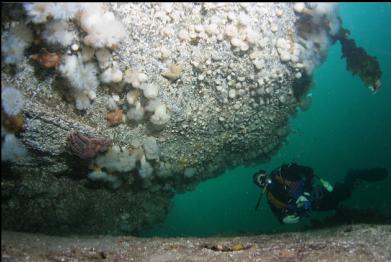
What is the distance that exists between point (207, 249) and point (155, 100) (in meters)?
2.27

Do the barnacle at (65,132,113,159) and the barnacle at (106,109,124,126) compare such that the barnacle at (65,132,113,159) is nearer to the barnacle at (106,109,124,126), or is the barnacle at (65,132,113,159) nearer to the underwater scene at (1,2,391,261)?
the underwater scene at (1,2,391,261)

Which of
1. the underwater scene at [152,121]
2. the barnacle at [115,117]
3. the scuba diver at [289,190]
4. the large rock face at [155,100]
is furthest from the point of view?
the scuba diver at [289,190]

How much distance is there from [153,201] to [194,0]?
185 inches

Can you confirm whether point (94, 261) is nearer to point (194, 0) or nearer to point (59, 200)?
point (59, 200)

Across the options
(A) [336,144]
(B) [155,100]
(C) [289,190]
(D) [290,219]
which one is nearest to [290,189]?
(C) [289,190]

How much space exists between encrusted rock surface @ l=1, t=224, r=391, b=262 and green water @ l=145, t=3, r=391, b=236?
16.2 m

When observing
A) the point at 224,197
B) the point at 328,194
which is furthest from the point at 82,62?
the point at 224,197

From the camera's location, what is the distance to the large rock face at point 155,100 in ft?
15.0

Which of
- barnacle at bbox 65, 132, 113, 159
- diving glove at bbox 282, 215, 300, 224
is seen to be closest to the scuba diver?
diving glove at bbox 282, 215, 300, 224

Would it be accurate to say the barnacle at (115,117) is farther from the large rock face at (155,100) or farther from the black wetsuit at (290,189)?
the black wetsuit at (290,189)

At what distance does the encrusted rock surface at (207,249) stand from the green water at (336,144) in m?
16.2

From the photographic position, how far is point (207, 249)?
177 inches

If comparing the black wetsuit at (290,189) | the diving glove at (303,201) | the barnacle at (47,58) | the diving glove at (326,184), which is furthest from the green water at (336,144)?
the barnacle at (47,58)

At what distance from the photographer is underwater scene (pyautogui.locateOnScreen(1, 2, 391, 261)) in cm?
405
